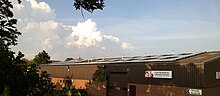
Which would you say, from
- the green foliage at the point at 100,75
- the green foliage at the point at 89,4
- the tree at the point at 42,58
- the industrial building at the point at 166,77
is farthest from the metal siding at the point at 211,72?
the tree at the point at 42,58

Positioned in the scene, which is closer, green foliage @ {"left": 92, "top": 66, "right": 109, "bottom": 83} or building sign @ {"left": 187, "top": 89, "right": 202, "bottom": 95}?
building sign @ {"left": 187, "top": 89, "right": 202, "bottom": 95}

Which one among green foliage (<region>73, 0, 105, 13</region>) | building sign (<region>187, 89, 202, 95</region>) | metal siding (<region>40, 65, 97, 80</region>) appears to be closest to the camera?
green foliage (<region>73, 0, 105, 13</region>)

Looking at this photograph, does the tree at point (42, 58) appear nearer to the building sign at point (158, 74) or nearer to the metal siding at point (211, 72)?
the building sign at point (158, 74)

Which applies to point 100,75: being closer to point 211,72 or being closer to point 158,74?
point 158,74

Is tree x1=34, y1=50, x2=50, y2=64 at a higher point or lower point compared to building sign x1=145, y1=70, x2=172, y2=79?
higher

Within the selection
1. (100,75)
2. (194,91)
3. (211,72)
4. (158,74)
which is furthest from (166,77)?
(100,75)

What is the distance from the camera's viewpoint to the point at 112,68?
4644cm

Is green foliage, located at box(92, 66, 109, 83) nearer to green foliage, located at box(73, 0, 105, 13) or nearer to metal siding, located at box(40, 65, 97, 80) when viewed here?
metal siding, located at box(40, 65, 97, 80)

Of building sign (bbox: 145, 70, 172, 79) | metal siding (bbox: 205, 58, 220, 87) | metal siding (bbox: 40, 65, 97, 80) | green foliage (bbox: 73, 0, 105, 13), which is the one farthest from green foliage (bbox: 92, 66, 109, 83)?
green foliage (bbox: 73, 0, 105, 13)

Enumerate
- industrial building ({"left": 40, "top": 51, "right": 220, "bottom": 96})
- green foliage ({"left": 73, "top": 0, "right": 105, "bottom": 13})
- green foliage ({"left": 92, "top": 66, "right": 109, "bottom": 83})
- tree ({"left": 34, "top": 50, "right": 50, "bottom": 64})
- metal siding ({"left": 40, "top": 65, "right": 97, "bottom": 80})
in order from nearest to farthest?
green foliage ({"left": 73, "top": 0, "right": 105, "bottom": 13}) < industrial building ({"left": 40, "top": 51, "right": 220, "bottom": 96}) < green foliage ({"left": 92, "top": 66, "right": 109, "bottom": 83}) < metal siding ({"left": 40, "top": 65, "right": 97, "bottom": 80}) < tree ({"left": 34, "top": 50, "right": 50, "bottom": 64})

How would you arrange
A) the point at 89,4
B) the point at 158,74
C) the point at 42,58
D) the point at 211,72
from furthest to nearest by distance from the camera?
the point at 42,58 → the point at 158,74 → the point at 211,72 → the point at 89,4

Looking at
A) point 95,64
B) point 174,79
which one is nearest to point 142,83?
point 174,79

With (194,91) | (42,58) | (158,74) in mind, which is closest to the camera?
(194,91)

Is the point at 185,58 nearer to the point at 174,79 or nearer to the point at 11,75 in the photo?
the point at 174,79
